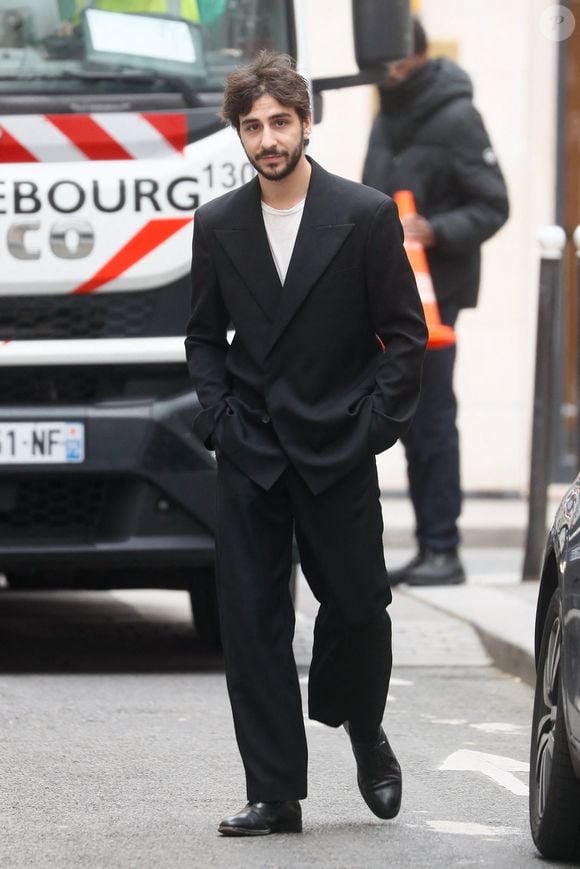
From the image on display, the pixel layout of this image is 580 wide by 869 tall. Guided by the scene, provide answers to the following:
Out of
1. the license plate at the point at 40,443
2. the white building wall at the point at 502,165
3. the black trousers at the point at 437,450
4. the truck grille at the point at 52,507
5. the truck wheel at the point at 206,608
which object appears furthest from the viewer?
the white building wall at the point at 502,165

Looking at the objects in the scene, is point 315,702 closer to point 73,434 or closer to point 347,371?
point 347,371

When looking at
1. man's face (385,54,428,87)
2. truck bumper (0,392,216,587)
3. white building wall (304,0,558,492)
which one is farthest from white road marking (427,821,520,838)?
white building wall (304,0,558,492)

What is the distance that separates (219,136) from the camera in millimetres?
7191

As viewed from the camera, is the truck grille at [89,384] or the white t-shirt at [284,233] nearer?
the white t-shirt at [284,233]

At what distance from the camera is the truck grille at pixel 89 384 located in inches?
285

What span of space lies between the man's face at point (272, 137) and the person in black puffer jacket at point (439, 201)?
15.3ft

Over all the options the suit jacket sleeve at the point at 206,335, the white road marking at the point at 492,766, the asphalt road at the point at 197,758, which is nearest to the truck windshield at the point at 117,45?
the asphalt road at the point at 197,758

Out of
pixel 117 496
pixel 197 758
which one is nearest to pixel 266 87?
pixel 197 758

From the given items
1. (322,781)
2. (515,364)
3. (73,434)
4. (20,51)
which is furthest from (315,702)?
(515,364)

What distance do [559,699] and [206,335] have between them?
125 cm

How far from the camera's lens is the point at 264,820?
497 cm

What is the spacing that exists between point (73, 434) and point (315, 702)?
2.24m

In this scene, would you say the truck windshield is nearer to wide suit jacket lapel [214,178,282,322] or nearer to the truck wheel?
the truck wheel

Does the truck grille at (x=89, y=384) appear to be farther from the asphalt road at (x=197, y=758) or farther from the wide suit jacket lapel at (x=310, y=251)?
the wide suit jacket lapel at (x=310, y=251)
